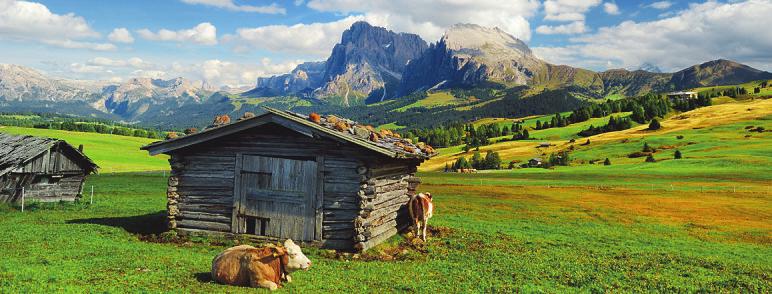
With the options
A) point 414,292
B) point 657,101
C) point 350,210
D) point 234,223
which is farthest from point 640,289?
point 657,101

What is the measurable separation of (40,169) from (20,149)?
6.71ft

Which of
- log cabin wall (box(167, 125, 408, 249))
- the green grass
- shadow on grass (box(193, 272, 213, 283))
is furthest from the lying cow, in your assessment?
log cabin wall (box(167, 125, 408, 249))

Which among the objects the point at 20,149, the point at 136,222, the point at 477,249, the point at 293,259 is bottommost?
the point at 477,249

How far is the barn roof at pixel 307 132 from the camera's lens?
18.8 m

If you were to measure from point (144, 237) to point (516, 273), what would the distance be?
1549 centimetres

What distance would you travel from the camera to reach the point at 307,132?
63.2ft

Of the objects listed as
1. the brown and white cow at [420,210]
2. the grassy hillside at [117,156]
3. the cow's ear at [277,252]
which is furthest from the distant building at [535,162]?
the cow's ear at [277,252]

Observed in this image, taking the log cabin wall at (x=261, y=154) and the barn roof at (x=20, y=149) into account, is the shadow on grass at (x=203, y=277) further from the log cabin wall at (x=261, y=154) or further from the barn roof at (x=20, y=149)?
the barn roof at (x=20, y=149)

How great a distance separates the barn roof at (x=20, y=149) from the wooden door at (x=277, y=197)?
2119cm

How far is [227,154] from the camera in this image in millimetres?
21094

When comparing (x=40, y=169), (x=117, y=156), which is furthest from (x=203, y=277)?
(x=117, y=156)

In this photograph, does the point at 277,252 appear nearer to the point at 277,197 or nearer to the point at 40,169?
the point at 277,197

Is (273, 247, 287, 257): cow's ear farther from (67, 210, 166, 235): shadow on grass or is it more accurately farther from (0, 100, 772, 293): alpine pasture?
(67, 210, 166, 235): shadow on grass

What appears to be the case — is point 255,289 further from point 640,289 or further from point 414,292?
point 640,289
